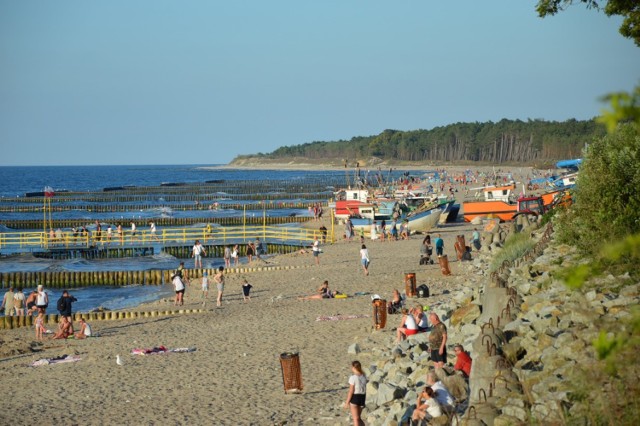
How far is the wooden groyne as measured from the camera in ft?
120

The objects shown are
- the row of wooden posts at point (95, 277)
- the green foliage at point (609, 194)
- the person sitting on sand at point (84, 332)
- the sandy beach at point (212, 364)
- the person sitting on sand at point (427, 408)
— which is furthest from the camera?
the row of wooden posts at point (95, 277)

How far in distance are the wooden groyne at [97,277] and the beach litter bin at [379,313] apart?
15.7 m

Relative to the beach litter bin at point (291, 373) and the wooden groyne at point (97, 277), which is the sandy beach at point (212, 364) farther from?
the wooden groyne at point (97, 277)

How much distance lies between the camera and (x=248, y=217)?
70.1 m

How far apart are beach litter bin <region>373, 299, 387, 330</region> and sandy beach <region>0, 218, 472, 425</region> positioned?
1.14ft

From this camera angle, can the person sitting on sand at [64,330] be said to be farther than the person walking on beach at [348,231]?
No

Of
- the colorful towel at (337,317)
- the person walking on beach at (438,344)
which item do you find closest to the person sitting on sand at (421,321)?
the person walking on beach at (438,344)

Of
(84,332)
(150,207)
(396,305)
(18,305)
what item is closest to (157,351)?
(84,332)

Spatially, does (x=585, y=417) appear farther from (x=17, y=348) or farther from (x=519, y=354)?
(x=17, y=348)

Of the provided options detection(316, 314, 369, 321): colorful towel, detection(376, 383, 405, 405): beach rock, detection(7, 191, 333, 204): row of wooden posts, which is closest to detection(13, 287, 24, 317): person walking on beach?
detection(316, 314, 369, 321): colorful towel

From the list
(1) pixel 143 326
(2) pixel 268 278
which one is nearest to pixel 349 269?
(2) pixel 268 278

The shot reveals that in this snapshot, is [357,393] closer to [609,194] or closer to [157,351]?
[609,194]

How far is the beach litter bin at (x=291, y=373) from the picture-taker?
50.2 feet

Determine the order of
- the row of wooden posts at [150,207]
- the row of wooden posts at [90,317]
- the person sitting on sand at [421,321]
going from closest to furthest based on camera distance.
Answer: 1. the person sitting on sand at [421,321]
2. the row of wooden posts at [90,317]
3. the row of wooden posts at [150,207]
